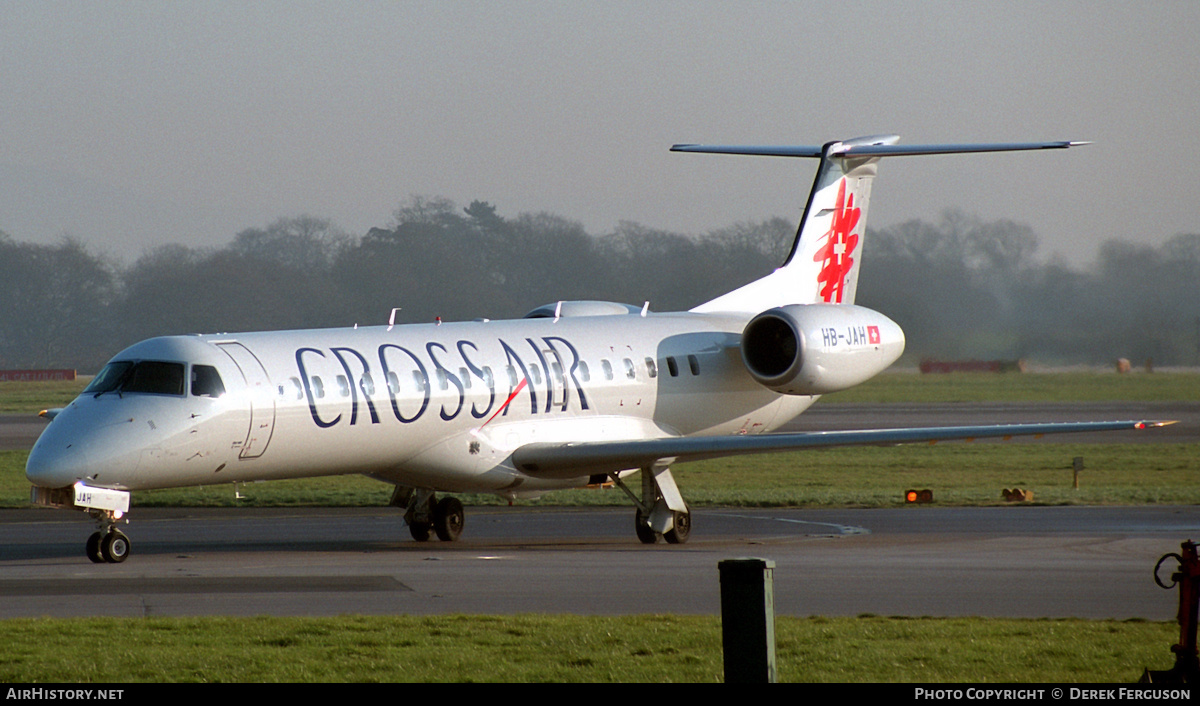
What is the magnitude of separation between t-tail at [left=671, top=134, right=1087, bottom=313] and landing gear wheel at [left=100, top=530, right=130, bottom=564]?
11789 mm

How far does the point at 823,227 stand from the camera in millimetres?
28016

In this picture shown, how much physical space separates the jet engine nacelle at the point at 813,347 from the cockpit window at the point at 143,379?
31.4ft

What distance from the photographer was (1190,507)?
2658cm

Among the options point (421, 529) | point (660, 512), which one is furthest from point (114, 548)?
point (660, 512)

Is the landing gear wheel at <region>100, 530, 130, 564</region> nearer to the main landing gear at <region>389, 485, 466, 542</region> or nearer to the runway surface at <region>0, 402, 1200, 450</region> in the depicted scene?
the main landing gear at <region>389, 485, 466, 542</region>

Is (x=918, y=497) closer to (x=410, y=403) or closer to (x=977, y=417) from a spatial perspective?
(x=410, y=403)

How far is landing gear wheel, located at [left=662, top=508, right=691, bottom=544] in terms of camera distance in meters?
21.9

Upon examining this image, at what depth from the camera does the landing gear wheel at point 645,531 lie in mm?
21875

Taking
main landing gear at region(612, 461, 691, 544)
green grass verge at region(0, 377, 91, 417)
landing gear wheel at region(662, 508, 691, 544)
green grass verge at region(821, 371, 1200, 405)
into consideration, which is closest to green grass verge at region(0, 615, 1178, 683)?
main landing gear at region(612, 461, 691, 544)

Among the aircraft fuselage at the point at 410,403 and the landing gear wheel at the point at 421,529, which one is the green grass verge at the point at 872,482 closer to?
the aircraft fuselage at the point at 410,403

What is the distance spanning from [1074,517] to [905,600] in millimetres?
11392

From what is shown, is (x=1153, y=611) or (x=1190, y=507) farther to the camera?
(x=1190, y=507)
